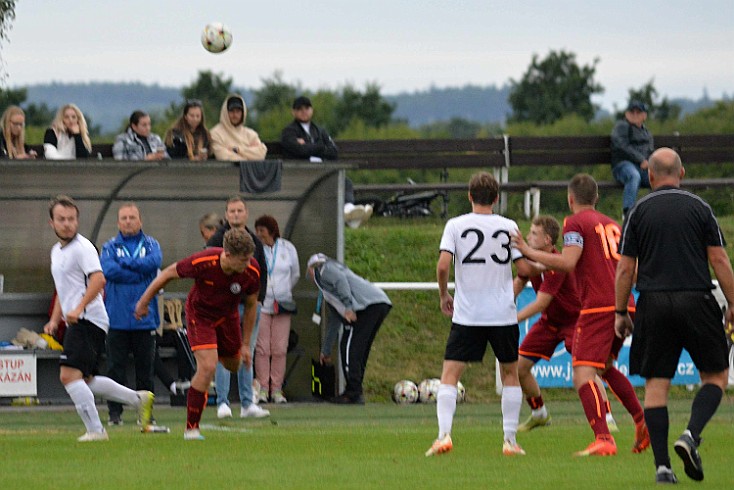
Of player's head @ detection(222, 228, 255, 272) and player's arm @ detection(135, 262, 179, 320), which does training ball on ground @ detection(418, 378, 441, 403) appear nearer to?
player's arm @ detection(135, 262, 179, 320)

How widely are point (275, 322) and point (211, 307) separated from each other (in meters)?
5.12

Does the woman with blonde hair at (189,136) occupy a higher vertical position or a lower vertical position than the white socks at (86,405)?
higher

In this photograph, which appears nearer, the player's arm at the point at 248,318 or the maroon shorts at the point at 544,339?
the player's arm at the point at 248,318

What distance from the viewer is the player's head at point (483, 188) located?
389 inches

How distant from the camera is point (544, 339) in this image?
37.9ft

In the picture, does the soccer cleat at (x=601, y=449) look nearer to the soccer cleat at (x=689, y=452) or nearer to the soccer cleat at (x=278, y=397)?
the soccer cleat at (x=689, y=452)

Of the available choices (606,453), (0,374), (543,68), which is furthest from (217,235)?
(543,68)

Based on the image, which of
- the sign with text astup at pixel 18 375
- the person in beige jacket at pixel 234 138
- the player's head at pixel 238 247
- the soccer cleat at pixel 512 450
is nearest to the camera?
the soccer cleat at pixel 512 450

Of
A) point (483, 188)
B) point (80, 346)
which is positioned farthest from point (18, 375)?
point (483, 188)

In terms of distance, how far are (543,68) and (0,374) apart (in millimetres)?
78440

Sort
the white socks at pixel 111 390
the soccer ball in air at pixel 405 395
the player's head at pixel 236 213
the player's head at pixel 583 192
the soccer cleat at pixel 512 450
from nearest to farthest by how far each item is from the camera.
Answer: the soccer cleat at pixel 512 450, the player's head at pixel 583 192, the white socks at pixel 111 390, the player's head at pixel 236 213, the soccer ball in air at pixel 405 395

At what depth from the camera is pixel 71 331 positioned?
11.5m

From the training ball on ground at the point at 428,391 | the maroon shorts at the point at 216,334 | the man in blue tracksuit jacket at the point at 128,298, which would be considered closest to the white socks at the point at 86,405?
the maroon shorts at the point at 216,334

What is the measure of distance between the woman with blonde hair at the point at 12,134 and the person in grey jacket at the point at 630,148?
27.2ft
